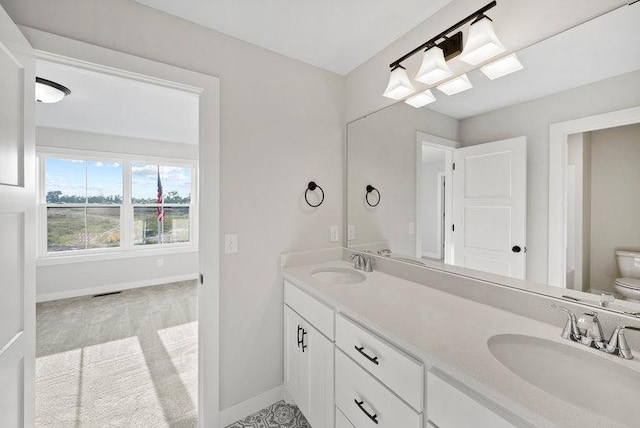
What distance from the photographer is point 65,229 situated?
3949mm

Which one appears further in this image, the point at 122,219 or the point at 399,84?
the point at 122,219

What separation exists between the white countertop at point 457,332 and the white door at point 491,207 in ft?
0.75

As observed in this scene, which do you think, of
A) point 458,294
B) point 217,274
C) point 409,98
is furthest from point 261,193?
point 458,294

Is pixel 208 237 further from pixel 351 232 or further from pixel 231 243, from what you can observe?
pixel 351 232

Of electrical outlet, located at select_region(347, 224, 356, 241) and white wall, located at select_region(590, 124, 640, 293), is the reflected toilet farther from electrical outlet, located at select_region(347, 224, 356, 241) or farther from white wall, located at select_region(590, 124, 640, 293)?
electrical outlet, located at select_region(347, 224, 356, 241)

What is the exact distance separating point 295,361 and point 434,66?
1.88 metres

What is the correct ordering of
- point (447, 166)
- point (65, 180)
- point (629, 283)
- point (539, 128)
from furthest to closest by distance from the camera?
1. point (65, 180)
2. point (447, 166)
3. point (539, 128)
4. point (629, 283)

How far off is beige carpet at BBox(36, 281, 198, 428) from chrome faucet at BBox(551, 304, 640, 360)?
2.03 m

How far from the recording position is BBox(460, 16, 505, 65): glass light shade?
1.12 m

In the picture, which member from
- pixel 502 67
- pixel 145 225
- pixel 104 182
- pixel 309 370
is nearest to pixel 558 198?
pixel 502 67

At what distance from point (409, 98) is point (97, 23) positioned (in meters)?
1.70

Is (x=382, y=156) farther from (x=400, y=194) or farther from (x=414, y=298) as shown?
(x=414, y=298)

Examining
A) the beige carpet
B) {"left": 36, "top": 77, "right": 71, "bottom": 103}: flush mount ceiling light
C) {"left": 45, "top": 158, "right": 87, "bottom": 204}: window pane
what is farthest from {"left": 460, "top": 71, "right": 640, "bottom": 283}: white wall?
{"left": 45, "top": 158, "right": 87, "bottom": 204}: window pane

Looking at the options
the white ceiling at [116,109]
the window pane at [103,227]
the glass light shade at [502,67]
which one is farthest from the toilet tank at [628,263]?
the window pane at [103,227]
